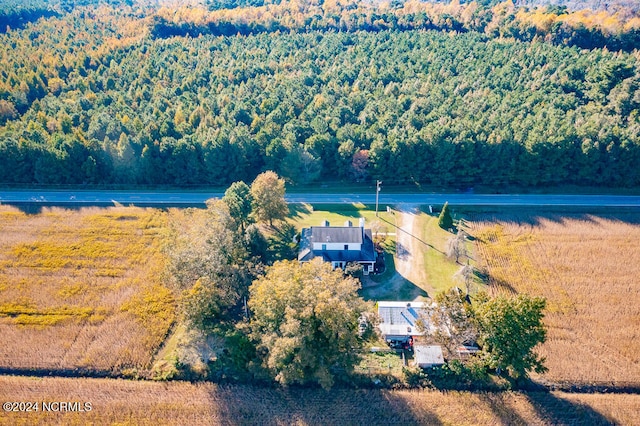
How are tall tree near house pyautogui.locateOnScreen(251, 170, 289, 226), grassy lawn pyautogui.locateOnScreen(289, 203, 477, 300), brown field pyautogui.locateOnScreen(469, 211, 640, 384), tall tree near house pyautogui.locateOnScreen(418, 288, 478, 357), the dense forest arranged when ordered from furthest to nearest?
the dense forest → tall tree near house pyautogui.locateOnScreen(251, 170, 289, 226) → grassy lawn pyautogui.locateOnScreen(289, 203, 477, 300) → brown field pyautogui.locateOnScreen(469, 211, 640, 384) → tall tree near house pyautogui.locateOnScreen(418, 288, 478, 357)

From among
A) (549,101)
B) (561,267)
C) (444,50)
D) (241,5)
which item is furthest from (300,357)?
(241,5)

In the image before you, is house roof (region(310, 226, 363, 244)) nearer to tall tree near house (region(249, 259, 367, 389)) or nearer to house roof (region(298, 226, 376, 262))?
house roof (region(298, 226, 376, 262))

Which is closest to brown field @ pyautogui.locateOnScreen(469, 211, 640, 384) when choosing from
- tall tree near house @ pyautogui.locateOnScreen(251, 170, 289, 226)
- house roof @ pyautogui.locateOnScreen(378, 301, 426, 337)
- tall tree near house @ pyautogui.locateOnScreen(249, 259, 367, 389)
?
house roof @ pyautogui.locateOnScreen(378, 301, 426, 337)

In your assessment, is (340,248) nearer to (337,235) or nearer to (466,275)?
(337,235)

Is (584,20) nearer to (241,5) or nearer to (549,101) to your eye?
(549,101)

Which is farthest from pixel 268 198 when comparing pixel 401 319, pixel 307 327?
pixel 307 327
